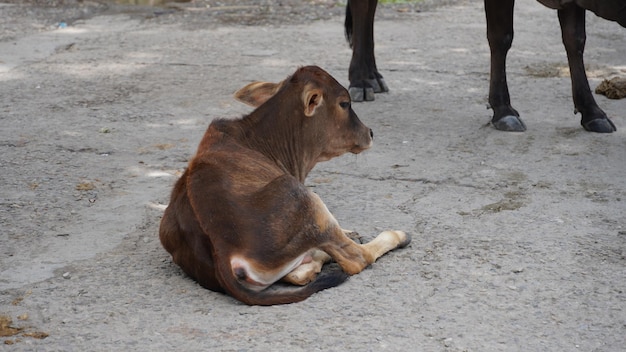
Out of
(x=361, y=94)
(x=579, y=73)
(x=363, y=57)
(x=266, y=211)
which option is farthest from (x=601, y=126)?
(x=266, y=211)

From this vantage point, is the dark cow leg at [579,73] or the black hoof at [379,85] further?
the black hoof at [379,85]

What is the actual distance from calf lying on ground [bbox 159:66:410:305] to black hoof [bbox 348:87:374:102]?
258 centimetres

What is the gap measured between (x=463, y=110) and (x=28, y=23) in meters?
5.04

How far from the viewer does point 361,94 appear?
7129 millimetres

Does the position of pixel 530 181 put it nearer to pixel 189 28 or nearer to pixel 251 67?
pixel 251 67

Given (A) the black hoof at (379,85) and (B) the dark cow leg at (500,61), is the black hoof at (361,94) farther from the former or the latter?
(B) the dark cow leg at (500,61)

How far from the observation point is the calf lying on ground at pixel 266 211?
3.75 m

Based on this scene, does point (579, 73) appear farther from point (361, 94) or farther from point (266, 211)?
point (266, 211)

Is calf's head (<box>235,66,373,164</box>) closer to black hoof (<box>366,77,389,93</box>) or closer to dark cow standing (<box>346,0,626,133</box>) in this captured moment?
dark cow standing (<box>346,0,626,133</box>)

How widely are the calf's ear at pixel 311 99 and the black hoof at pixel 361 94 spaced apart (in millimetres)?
2673

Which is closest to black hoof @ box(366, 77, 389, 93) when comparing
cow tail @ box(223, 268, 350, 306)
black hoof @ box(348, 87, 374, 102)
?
black hoof @ box(348, 87, 374, 102)

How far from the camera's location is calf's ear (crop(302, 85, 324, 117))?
4364 millimetres

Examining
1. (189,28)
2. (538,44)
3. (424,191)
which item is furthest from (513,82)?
(189,28)

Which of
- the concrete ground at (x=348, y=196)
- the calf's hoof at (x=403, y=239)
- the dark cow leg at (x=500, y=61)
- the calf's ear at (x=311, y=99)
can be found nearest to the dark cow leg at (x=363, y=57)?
the concrete ground at (x=348, y=196)
